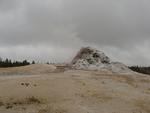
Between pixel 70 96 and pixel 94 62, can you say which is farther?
pixel 94 62

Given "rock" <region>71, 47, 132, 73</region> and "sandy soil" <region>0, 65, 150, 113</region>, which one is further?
"rock" <region>71, 47, 132, 73</region>

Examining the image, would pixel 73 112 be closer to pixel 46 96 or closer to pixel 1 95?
pixel 46 96

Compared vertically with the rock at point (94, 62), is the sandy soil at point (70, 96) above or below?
below

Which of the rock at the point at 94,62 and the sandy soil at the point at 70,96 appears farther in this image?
the rock at the point at 94,62

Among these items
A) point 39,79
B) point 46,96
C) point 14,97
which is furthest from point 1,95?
point 39,79

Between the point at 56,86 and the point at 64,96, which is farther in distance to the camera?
the point at 56,86

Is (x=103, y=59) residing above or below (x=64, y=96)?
above

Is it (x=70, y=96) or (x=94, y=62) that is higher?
(x=94, y=62)

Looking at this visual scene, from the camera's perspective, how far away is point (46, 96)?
28344 mm

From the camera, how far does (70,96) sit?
2877 cm

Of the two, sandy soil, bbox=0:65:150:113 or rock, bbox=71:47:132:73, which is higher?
rock, bbox=71:47:132:73

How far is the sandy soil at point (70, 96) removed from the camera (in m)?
26.1

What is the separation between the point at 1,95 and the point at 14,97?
50.3 inches

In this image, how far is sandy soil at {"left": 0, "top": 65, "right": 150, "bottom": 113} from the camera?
85.5 ft
